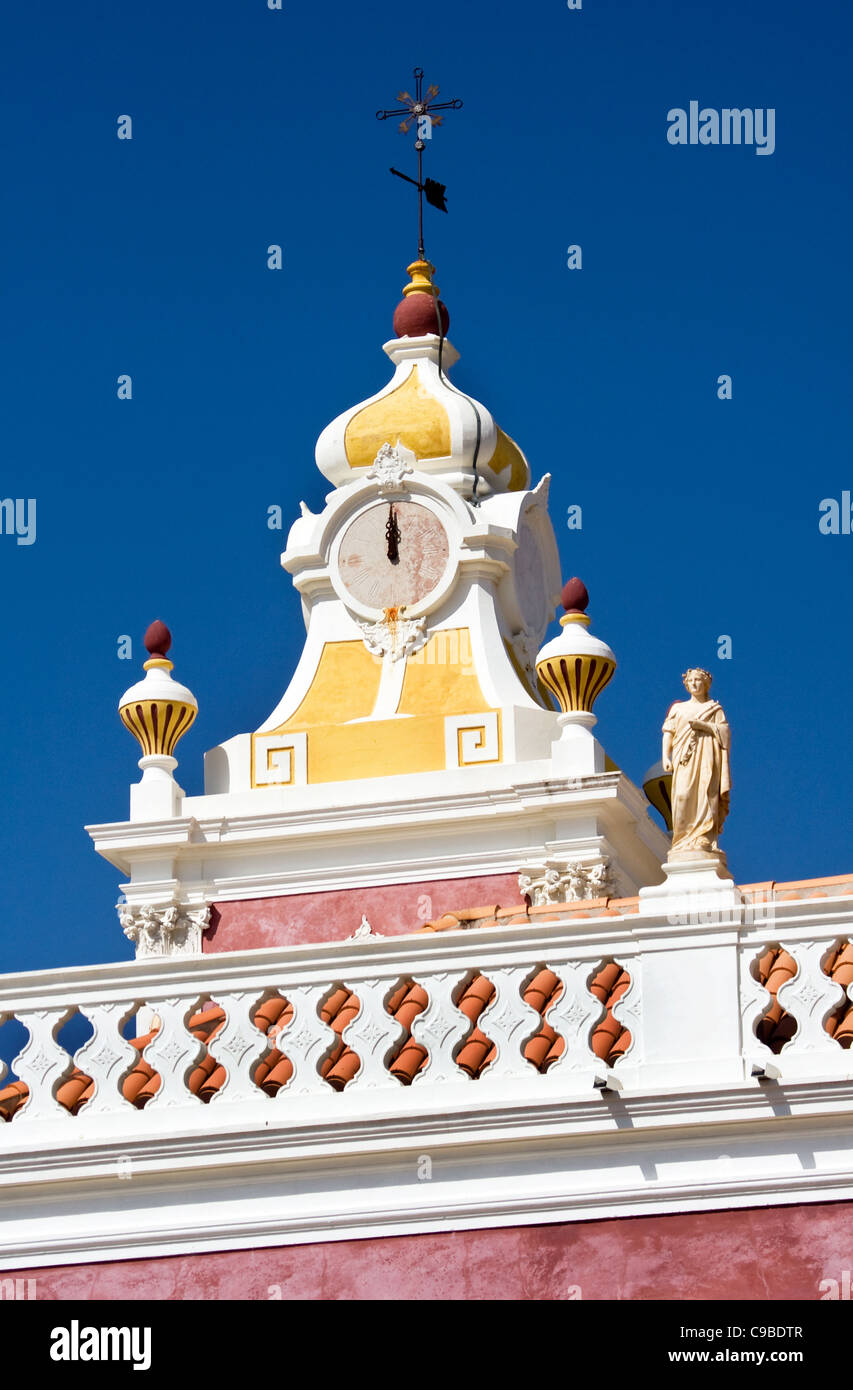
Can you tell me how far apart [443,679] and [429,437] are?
274cm

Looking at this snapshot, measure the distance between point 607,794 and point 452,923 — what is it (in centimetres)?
714

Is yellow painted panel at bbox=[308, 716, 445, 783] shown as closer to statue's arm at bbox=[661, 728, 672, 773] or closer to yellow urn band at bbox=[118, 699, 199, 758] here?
yellow urn band at bbox=[118, 699, 199, 758]

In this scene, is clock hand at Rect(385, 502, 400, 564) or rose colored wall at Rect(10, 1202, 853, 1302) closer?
rose colored wall at Rect(10, 1202, 853, 1302)

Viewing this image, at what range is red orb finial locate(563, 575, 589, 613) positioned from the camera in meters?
26.9

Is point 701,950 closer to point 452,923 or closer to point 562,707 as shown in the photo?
point 452,923

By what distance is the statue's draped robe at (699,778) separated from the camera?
1496 centimetres

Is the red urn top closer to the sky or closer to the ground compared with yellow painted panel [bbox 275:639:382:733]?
closer to the sky

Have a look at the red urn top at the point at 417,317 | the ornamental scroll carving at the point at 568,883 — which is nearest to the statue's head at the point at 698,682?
the ornamental scroll carving at the point at 568,883

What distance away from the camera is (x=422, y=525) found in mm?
27984

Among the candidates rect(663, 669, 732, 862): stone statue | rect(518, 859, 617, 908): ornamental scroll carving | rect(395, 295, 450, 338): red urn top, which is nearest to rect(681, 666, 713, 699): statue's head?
rect(663, 669, 732, 862): stone statue

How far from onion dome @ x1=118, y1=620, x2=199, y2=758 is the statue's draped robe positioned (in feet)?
39.7

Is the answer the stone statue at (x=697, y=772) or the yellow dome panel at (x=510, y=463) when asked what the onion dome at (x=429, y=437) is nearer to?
the yellow dome panel at (x=510, y=463)

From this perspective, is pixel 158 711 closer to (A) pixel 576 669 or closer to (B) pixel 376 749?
(B) pixel 376 749

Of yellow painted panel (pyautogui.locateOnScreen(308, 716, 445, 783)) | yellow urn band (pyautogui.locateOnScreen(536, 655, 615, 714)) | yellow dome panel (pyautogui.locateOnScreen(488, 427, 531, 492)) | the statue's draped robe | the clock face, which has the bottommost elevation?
the statue's draped robe
